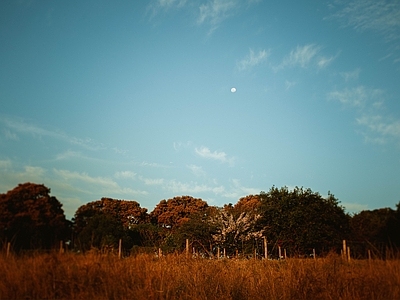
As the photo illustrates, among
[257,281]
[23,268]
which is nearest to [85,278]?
[23,268]

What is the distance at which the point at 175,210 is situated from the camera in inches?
1750

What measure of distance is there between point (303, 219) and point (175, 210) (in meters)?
23.3

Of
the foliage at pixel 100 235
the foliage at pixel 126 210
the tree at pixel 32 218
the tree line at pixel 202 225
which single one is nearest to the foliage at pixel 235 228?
the tree line at pixel 202 225

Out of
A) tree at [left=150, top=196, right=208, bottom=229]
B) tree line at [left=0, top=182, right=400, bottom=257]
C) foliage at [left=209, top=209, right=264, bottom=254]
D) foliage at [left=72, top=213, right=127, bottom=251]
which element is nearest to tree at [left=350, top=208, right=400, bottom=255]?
tree line at [left=0, top=182, right=400, bottom=257]

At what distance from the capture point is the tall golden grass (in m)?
5.22

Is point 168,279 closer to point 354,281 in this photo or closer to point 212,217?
point 354,281

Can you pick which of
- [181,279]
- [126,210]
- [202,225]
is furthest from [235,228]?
[181,279]

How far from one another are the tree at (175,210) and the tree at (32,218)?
1391 inches

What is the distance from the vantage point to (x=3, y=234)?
6156 millimetres

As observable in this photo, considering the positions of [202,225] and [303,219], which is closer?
[303,219]

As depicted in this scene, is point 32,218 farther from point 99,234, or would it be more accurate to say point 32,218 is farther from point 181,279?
point 181,279

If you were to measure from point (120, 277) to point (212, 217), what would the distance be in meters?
22.3

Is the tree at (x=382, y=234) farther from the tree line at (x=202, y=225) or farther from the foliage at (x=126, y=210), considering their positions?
the foliage at (x=126, y=210)

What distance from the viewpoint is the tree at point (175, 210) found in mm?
43250
